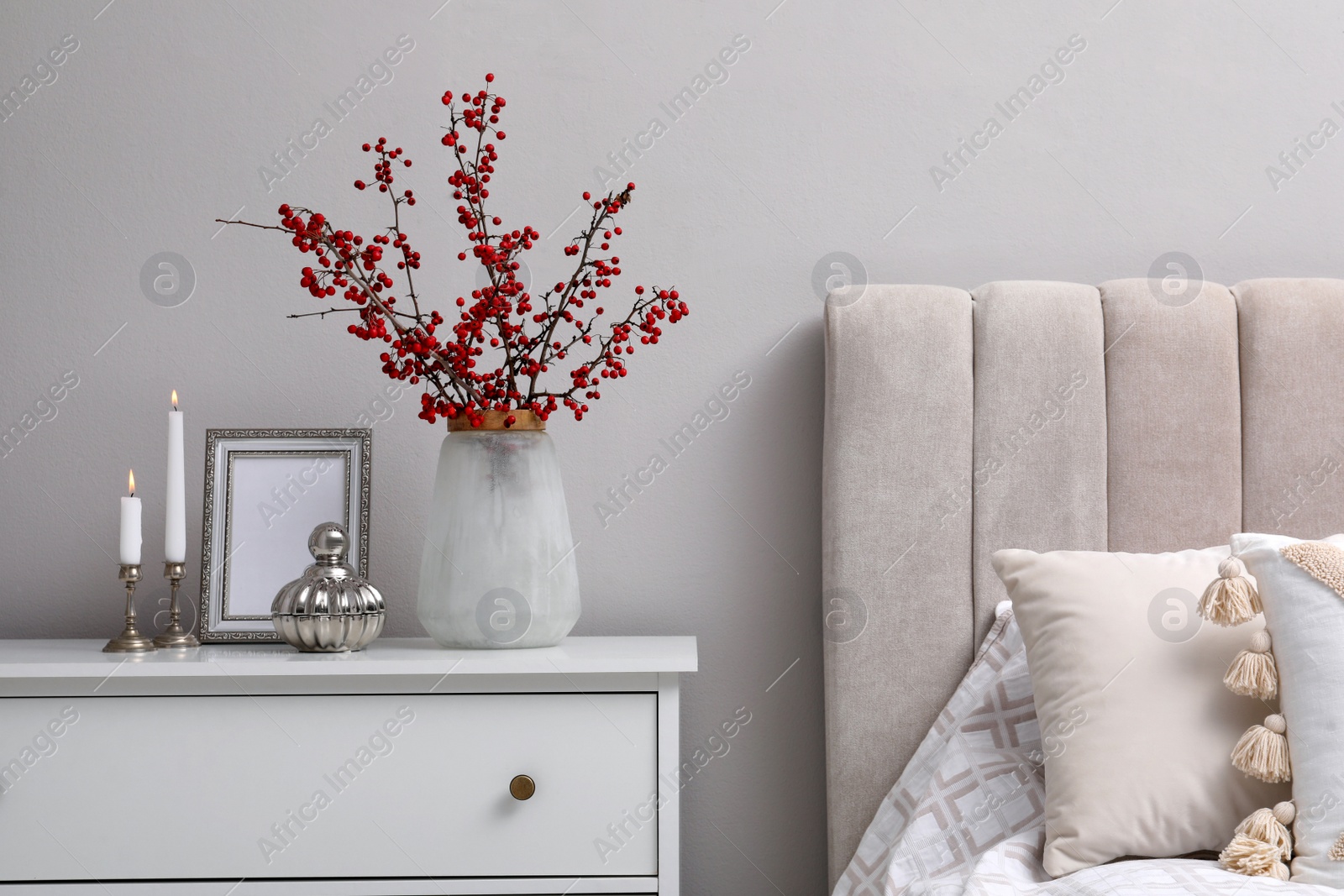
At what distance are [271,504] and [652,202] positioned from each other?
0.69m

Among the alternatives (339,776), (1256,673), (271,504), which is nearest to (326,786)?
(339,776)

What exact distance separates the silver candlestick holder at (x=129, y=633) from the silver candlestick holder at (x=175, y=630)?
0.05 ft

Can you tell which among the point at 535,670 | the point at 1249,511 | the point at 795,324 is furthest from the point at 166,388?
the point at 1249,511

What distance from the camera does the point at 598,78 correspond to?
1.41 m

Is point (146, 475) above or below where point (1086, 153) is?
below

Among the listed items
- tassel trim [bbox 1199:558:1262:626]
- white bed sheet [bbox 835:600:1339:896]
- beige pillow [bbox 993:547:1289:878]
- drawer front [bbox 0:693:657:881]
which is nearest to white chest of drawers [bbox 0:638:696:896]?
drawer front [bbox 0:693:657:881]

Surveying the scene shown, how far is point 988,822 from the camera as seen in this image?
104 centimetres

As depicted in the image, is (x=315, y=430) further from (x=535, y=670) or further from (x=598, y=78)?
(x=598, y=78)

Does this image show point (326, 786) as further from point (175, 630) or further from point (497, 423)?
point (497, 423)

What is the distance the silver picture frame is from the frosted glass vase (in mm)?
154

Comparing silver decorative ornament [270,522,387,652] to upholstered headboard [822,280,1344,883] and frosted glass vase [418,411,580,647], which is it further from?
upholstered headboard [822,280,1344,883]

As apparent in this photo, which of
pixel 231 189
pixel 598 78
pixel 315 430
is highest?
pixel 598 78

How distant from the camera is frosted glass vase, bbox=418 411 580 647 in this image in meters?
1.14

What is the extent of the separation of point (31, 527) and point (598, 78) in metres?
1.07
